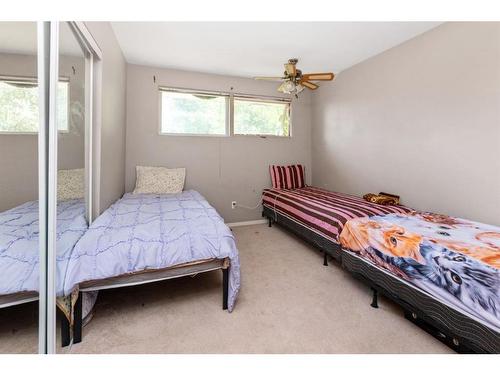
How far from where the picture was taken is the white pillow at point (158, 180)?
322 centimetres

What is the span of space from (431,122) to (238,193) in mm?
2643

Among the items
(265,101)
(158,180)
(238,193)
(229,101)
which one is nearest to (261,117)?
(265,101)

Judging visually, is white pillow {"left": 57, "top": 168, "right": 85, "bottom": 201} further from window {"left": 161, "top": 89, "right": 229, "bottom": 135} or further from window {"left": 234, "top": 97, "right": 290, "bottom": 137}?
window {"left": 234, "top": 97, "right": 290, "bottom": 137}

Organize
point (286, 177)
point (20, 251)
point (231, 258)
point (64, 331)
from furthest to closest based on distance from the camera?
point (286, 177) < point (231, 258) < point (64, 331) < point (20, 251)

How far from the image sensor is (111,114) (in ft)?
8.05

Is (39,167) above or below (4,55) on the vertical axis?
below

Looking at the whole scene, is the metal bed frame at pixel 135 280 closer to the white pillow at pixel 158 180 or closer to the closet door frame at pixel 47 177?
the closet door frame at pixel 47 177

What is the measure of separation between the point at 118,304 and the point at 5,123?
4.53 ft

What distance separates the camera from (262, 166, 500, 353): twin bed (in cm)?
113

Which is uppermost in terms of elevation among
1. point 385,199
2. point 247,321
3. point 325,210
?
point 385,199

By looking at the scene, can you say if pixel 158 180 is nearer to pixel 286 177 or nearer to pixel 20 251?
pixel 286 177
